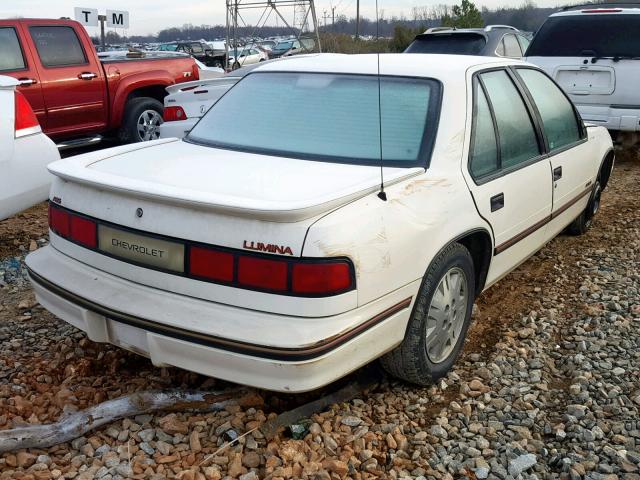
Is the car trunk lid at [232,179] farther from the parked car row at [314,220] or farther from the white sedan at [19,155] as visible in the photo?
the white sedan at [19,155]

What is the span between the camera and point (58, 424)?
9.20ft

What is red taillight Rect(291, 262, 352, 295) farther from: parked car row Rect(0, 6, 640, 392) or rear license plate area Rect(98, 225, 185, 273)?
rear license plate area Rect(98, 225, 185, 273)

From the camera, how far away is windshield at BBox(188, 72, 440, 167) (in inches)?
126

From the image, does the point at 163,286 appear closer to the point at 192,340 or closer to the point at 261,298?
the point at 192,340

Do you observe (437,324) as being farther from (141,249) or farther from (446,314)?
(141,249)

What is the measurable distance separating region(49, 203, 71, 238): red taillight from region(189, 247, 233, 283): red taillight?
2.56 ft

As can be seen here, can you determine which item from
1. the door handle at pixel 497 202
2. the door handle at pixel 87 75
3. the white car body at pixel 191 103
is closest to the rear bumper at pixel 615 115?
the white car body at pixel 191 103

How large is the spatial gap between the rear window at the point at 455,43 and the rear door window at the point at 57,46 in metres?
4.94

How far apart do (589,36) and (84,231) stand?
7025 mm

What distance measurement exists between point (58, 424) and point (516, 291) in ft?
9.73

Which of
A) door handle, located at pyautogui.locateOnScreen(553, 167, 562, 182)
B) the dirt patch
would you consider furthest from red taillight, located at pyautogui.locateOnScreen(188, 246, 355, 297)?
the dirt patch

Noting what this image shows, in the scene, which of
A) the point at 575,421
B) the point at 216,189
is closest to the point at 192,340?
the point at 216,189

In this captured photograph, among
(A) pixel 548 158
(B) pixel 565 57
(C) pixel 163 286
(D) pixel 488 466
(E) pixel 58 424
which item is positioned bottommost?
(D) pixel 488 466

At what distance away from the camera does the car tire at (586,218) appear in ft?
18.1
